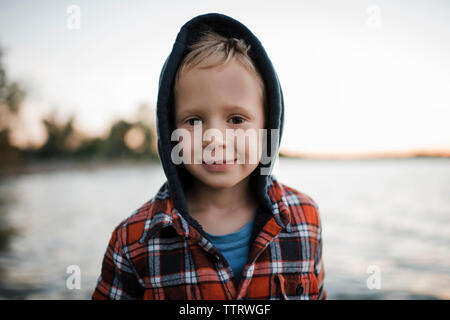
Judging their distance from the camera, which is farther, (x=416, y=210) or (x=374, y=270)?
(x=416, y=210)

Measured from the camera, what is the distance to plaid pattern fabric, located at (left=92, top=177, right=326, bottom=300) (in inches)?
53.2

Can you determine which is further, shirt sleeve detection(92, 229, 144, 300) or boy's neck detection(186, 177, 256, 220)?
boy's neck detection(186, 177, 256, 220)

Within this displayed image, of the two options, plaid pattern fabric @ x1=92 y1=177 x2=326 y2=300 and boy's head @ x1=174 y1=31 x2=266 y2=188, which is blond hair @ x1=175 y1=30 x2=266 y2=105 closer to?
boy's head @ x1=174 y1=31 x2=266 y2=188

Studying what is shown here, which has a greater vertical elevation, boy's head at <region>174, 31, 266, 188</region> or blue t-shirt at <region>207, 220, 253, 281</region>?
boy's head at <region>174, 31, 266, 188</region>

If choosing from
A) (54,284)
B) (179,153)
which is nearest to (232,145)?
(179,153)

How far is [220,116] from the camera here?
4.20 ft

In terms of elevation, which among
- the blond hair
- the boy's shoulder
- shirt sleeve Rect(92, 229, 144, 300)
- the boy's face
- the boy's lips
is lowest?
shirt sleeve Rect(92, 229, 144, 300)

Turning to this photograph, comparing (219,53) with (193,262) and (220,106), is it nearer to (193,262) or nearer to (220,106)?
(220,106)

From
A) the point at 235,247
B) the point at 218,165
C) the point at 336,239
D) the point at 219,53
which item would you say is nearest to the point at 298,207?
the point at 235,247

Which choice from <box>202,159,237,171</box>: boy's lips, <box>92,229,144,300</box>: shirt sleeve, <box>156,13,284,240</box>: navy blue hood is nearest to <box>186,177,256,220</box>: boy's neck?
<box>156,13,284,240</box>: navy blue hood

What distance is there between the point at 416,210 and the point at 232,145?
613 centimetres

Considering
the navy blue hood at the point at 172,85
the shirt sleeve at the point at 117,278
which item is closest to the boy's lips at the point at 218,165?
the navy blue hood at the point at 172,85

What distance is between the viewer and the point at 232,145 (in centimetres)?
132
